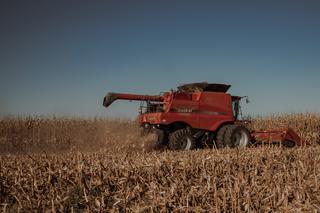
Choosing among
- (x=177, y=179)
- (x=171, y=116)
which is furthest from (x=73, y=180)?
(x=171, y=116)

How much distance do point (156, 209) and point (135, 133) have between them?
7534 millimetres

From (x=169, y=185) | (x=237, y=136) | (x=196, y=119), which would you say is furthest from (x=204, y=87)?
(x=169, y=185)

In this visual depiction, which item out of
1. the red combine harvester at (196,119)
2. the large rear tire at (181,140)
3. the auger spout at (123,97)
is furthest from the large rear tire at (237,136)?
the auger spout at (123,97)

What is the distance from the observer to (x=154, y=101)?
39.8ft

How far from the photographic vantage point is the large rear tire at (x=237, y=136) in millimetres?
11742

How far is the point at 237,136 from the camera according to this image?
39.6 ft

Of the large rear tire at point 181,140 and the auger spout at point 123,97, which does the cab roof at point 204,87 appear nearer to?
the auger spout at point 123,97

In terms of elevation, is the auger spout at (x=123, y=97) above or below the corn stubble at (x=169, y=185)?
above

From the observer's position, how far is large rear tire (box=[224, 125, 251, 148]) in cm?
1174

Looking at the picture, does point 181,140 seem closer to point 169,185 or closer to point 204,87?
point 204,87

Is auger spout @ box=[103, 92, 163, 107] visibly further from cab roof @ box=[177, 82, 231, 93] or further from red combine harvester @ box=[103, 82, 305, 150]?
cab roof @ box=[177, 82, 231, 93]

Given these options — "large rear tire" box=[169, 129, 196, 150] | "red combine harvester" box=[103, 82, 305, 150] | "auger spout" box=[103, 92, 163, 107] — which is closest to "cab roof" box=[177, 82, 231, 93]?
"red combine harvester" box=[103, 82, 305, 150]

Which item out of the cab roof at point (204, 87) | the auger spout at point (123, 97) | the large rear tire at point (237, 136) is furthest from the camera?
the cab roof at point (204, 87)

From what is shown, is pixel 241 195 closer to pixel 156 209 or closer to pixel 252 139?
pixel 156 209
